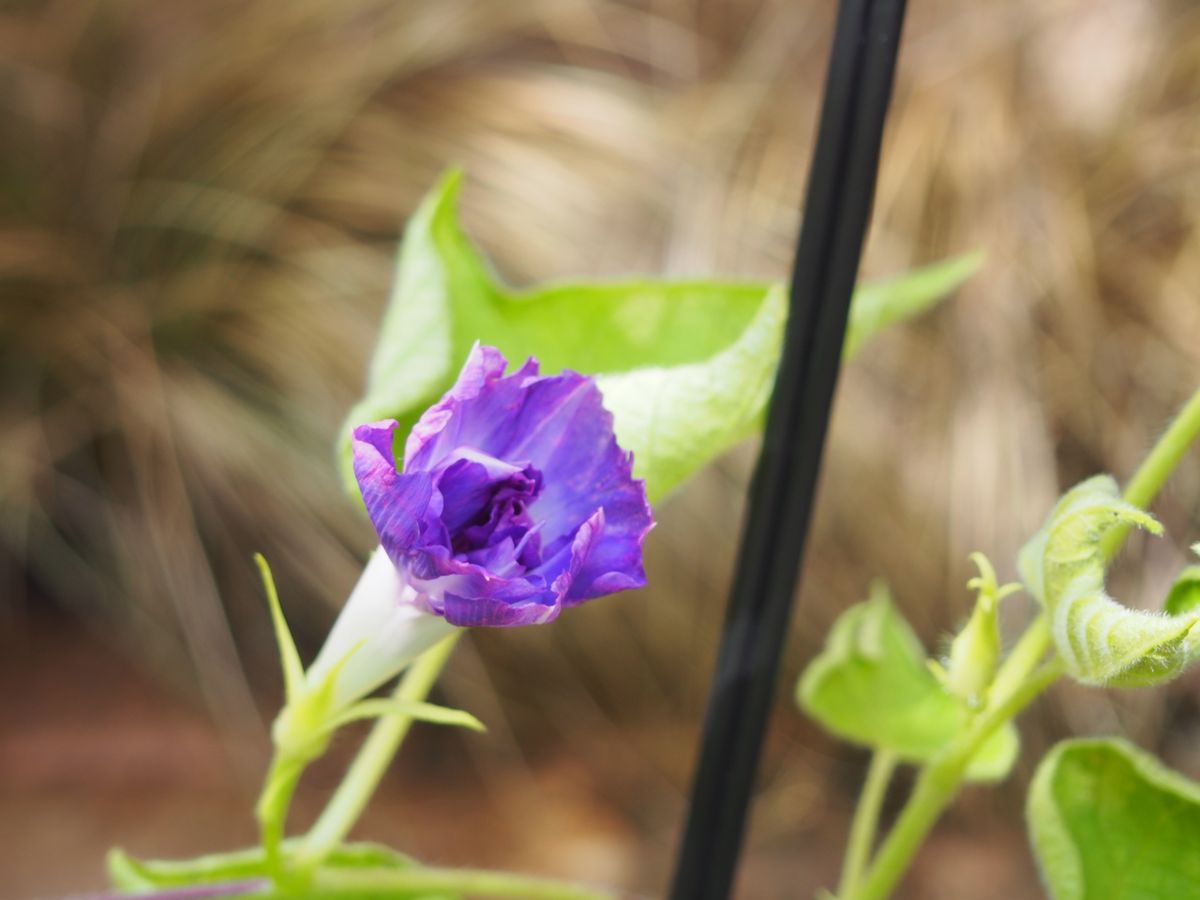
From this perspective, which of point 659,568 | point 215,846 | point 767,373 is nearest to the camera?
point 767,373

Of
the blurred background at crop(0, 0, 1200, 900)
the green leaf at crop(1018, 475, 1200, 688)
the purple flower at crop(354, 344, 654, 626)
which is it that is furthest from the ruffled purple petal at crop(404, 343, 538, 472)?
the blurred background at crop(0, 0, 1200, 900)

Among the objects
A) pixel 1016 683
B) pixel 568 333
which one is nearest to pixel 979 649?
pixel 1016 683

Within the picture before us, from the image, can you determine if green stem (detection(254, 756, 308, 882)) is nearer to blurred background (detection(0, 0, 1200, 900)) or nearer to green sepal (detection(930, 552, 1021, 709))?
green sepal (detection(930, 552, 1021, 709))

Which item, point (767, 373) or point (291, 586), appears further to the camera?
point (291, 586)

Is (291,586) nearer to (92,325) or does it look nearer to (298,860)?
(92,325)

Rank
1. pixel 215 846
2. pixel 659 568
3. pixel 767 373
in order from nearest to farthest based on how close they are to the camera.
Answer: pixel 767 373
pixel 215 846
pixel 659 568

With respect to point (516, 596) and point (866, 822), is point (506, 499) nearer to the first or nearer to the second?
→ point (516, 596)

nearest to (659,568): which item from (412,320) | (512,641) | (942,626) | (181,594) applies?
(512,641)
